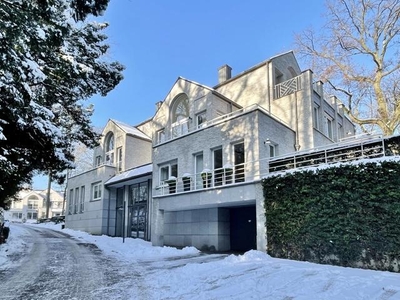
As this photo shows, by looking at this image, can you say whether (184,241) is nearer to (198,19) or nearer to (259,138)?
(259,138)

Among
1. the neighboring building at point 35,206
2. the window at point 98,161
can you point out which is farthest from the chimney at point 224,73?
the neighboring building at point 35,206

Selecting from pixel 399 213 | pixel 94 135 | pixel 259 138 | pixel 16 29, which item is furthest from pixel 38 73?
pixel 399 213

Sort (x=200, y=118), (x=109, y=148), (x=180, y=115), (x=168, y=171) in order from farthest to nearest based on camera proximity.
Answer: (x=109, y=148), (x=180, y=115), (x=200, y=118), (x=168, y=171)

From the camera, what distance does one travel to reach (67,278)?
27.1 feet

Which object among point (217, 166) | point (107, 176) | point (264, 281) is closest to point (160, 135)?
point (107, 176)

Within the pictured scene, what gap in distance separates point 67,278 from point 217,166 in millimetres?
8418

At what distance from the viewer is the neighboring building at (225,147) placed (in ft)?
44.1

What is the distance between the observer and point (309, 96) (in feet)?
55.6

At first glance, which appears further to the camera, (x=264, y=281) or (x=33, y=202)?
(x=33, y=202)

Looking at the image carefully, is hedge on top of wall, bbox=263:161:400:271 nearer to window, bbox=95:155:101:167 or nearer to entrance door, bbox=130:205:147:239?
entrance door, bbox=130:205:147:239

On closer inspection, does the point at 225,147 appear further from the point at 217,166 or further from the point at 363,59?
the point at 363,59

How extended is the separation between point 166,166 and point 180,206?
3607mm

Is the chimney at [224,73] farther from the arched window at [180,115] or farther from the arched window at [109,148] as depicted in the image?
the arched window at [109,148]

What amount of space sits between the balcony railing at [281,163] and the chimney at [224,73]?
9.41 m
